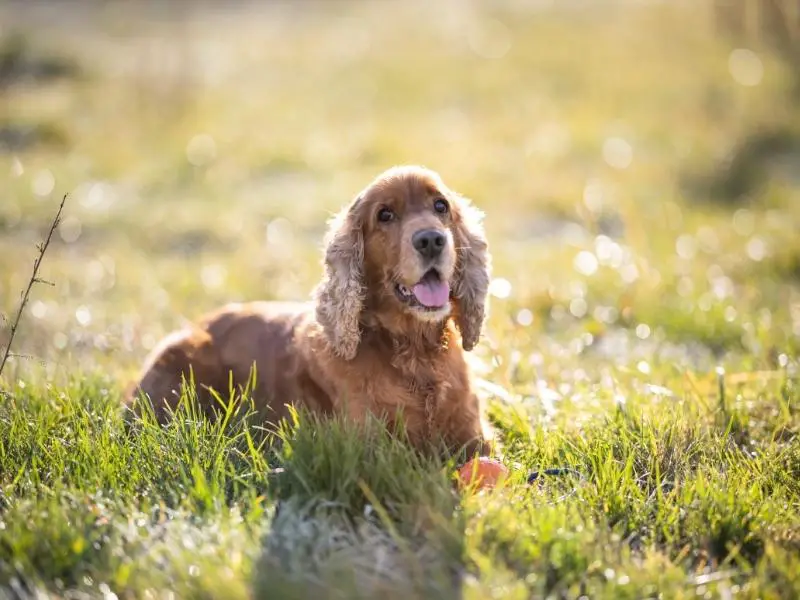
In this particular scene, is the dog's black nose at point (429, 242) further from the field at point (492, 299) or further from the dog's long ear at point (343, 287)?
the field at point (492, 299)

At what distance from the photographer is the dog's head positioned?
11.8 ft

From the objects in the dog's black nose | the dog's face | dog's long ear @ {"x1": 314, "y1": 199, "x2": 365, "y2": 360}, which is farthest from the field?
the dog's black nose

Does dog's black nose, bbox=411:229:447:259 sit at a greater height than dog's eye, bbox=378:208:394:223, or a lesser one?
lesser

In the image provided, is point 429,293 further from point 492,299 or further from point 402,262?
point 492,299

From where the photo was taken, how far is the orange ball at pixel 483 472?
122 inches

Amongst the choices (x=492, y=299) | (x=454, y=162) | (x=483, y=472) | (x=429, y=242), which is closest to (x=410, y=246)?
(x=429, y=242)

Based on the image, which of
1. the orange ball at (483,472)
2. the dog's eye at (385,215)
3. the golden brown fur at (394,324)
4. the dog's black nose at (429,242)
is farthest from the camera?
the dog's eye at (385,215)

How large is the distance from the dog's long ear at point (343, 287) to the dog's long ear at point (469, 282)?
0.43 m

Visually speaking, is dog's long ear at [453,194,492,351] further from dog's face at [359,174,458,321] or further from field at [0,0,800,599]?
field at [0,0,800,599]

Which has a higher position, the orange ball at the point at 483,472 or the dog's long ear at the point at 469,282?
the dog's long ear at the point at 469,282

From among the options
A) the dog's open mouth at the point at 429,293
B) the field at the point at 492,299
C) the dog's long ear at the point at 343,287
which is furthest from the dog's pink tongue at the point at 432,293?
the field at the point at 492,299

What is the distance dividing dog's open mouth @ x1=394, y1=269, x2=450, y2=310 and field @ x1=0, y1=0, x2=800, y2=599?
554mm

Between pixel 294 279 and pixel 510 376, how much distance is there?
8.49ft

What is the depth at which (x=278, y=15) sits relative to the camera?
74.8ft
